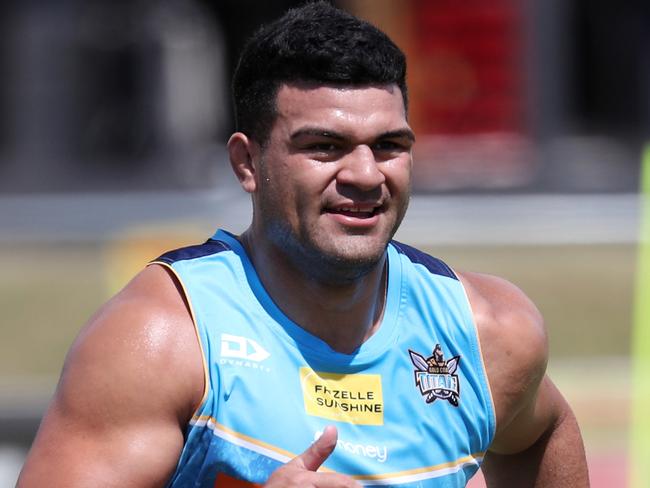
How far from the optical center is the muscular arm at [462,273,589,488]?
136 inches

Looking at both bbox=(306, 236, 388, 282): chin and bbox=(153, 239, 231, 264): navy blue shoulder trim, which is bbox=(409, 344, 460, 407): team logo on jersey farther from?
bbox=(153, 239, 231, 264): navy blue shoulder trim

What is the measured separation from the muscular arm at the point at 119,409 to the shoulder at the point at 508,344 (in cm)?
80

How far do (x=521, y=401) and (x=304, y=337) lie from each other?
0.62 meters

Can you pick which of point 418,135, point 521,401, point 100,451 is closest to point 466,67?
point 418,135

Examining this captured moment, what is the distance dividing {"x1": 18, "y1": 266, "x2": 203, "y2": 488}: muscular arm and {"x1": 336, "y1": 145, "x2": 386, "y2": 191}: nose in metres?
0.50

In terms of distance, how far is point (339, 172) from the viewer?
3113 millimetres

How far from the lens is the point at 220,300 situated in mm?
3170

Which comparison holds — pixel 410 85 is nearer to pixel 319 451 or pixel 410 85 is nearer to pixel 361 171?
pixel 361 171

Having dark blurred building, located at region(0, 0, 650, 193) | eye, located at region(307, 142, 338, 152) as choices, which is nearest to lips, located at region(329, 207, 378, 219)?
eye, located at region(307, 142, 338, 152)

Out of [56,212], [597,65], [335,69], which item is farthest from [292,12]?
[597,65]

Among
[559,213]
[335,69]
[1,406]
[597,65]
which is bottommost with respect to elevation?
[1,406]

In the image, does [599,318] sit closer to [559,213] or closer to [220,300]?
[559,213]

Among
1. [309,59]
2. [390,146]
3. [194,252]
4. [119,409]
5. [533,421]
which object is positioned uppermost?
[309,59]

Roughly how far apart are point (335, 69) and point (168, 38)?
7524 mm
